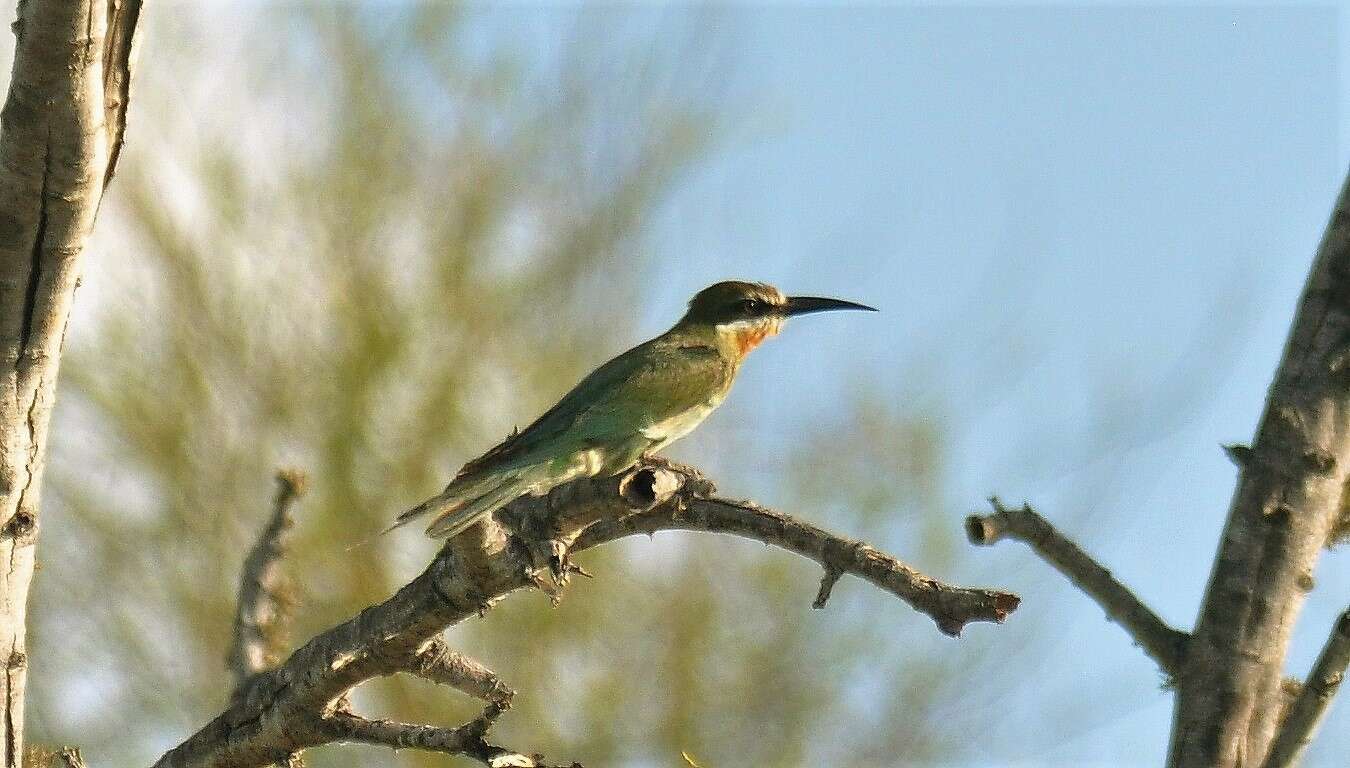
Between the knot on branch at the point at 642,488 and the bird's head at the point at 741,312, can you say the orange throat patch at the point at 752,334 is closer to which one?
the bird's head at the point at 741,312

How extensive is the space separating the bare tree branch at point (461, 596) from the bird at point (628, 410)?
92mm

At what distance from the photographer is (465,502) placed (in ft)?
9.12

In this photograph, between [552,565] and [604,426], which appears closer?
[552,565]

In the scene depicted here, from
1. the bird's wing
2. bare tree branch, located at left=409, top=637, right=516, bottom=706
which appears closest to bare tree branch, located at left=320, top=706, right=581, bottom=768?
bare tree branch, located at left=409, top=637, right=516, bottom=706

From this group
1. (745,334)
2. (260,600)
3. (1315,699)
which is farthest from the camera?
(745,334)

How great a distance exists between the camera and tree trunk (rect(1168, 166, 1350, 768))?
2.52 m

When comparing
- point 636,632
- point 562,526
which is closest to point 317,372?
point 636,632

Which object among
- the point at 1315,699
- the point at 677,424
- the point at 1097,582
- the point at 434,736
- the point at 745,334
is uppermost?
the point at 745,334

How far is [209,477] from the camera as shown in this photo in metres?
7.08

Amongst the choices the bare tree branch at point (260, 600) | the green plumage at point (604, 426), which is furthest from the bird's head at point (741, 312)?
the bare tree branch at point (260, 600)

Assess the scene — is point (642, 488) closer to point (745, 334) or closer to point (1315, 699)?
point (1315, 699)

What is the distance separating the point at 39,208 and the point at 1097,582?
171 centimetres

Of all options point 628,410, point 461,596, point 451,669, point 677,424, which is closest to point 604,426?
point 628,410

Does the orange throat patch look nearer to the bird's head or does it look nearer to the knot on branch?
the bird's head
